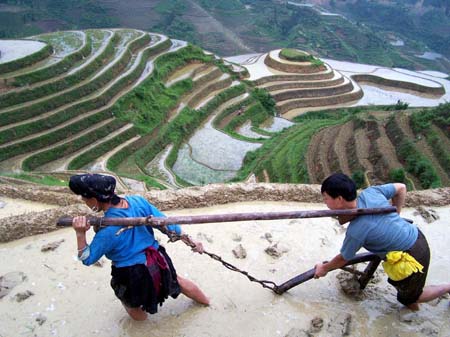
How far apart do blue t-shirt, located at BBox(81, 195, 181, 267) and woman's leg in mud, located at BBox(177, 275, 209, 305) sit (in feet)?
1.62

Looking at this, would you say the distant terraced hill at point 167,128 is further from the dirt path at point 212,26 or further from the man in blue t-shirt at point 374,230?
the dirt path at point 212,26

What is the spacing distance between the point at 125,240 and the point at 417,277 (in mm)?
2241

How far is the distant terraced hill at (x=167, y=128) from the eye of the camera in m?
14.7

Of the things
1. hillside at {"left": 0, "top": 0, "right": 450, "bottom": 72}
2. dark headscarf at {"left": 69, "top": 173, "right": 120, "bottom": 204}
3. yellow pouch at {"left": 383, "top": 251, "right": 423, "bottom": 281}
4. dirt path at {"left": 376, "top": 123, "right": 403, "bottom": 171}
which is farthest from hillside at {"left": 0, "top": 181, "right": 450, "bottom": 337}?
hillside at {"left": 0, "top": 0, "right": 450, "bottom": 72}

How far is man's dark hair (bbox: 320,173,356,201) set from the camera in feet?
8.30

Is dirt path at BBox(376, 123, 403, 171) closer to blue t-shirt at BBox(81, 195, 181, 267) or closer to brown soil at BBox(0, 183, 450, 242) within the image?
brown soil at BBox(0, 183, 450, 242)

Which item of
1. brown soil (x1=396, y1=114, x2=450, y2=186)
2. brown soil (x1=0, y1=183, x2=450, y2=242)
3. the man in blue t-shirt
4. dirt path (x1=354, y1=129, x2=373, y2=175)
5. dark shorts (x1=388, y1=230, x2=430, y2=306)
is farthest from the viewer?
dirt path (x1=354, y1=129, x2=373, y2=175)

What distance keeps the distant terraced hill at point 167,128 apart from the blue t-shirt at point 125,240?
34.4 ft

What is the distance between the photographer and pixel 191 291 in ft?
10.3

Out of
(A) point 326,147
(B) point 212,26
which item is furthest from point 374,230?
(B) point 212,26

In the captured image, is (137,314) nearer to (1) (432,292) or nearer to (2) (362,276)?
(2) (362,276)

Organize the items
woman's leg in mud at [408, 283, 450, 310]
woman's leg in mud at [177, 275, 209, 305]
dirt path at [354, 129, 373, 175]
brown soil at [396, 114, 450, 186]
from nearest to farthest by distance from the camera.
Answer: woman's leg in mud at [408, 283, 450, 310] → woman's leg in mud at [177, 275, 209, 305] → brown soil at [396, 114, 450, 186] → dirt path at [354, 129, 373, 175]

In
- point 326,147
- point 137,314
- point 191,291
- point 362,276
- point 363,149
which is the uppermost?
point 362,276

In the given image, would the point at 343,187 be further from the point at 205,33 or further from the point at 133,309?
the point at 205,33
